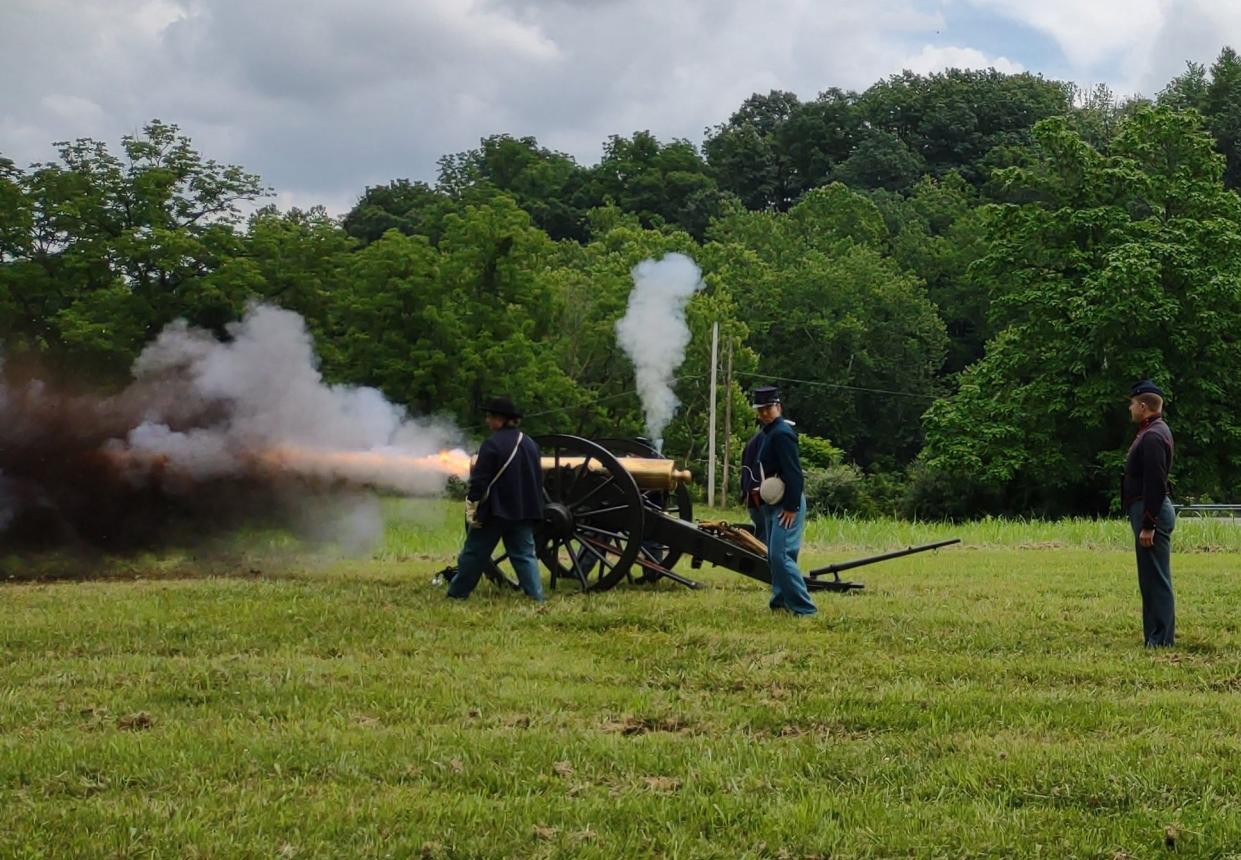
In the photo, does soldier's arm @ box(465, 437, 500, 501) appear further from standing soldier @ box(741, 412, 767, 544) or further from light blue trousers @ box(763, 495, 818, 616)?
light blue trousers @ box(763, 495, 818, 616)

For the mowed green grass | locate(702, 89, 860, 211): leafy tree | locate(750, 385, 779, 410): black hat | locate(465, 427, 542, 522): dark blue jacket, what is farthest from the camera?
locate(702, 89, 860, 211): leafy tree

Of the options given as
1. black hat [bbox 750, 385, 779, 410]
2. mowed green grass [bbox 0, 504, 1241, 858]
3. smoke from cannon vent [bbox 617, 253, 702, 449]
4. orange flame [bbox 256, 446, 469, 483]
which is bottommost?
mowed green grass [bbox 0, 504, 1241, 858]

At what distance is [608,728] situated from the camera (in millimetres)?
6316

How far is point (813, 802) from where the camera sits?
5.04 metres

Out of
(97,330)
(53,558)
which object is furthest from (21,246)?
(53,558)

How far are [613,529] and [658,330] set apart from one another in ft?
25.3

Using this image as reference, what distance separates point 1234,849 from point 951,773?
111 centimetres

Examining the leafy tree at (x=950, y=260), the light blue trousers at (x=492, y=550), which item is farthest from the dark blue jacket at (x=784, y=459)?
the leafy tree at (x=950, y=260)

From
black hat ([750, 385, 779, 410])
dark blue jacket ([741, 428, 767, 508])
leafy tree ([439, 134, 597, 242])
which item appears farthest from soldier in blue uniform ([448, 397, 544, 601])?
leafy tree ([439, 134, 597, 242])

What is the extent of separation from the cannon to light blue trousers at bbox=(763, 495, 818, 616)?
1157 mm

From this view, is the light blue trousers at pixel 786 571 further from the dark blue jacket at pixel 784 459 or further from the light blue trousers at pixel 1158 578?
the light blue trousers at pixel 1158 578

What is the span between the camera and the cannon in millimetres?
11602

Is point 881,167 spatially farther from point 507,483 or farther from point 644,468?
point 507,483

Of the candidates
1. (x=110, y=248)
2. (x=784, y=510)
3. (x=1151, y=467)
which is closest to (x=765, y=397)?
(x=784, y=510)
